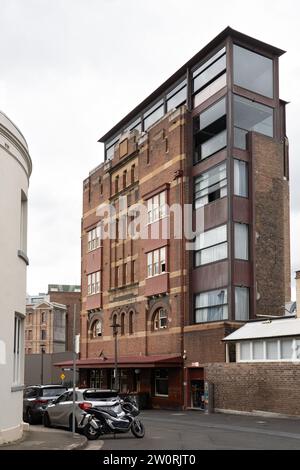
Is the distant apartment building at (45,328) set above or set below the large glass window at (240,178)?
below

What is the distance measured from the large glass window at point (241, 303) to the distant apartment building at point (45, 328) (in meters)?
71.1

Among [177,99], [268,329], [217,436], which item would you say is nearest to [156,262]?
[177,99]

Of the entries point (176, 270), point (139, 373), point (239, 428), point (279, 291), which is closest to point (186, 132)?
point (176, 270)

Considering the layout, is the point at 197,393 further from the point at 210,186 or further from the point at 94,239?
the point at 94,239

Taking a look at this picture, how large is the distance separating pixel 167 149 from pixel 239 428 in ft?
75.7

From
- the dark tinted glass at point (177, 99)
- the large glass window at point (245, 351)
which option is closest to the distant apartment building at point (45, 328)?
the dark tinted glass at point (177, 99)

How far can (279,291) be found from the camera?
131ft

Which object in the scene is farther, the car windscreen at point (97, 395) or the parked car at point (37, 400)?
the parked car at point (37, 400)

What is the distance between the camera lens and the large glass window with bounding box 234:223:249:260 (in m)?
38.4

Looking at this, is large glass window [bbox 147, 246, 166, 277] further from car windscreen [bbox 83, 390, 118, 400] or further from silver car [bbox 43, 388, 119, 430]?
car windscreen [bbox 83, 390, 118, 400]

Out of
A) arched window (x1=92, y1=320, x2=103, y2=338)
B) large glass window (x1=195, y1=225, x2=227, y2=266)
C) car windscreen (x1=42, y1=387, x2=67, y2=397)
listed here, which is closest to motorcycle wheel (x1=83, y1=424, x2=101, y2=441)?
car windscreen (x1=42, y1=387, x2=67, y2=397)

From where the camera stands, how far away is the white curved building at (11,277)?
16.5m

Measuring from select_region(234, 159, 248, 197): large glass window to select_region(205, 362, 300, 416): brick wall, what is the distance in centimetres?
1017

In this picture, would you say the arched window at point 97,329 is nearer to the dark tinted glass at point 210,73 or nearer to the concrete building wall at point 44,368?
the dark tinted glass at point 210,73
